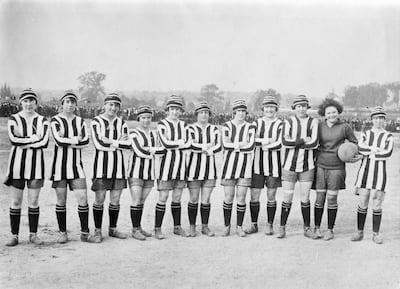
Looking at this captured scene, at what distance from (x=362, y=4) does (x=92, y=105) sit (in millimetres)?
3886

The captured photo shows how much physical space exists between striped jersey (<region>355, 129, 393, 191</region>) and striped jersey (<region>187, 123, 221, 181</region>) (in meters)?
1.71

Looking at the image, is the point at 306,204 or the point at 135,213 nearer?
the point at 135,213

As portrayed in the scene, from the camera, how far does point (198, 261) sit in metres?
4.02

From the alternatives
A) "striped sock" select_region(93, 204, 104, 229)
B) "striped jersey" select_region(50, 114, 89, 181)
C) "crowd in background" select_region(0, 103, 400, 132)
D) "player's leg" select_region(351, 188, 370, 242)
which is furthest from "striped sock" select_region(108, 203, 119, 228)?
"player's leg" select_region(351, 188, 370, 242)

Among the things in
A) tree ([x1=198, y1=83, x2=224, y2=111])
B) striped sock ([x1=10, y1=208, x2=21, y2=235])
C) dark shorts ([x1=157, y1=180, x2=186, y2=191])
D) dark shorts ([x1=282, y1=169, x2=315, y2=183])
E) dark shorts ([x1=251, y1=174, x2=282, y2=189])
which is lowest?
striped sock ([x1=10, y1=208, x2=21, y2=235])

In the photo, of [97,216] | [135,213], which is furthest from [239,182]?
[97,216]

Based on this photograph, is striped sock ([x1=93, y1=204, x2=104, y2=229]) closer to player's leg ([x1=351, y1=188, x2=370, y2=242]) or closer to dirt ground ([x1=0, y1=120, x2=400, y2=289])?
dirt ground ([x1=0, y1=120, x2=400, y2=289])

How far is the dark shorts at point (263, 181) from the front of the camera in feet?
16.1

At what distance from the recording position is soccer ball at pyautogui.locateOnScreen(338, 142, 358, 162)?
461 centimetres

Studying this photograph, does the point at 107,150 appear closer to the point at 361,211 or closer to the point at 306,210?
the point at 306,210

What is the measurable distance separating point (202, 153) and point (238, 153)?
44cm

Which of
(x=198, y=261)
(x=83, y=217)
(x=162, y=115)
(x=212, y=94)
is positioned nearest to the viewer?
(x=198, y=261)

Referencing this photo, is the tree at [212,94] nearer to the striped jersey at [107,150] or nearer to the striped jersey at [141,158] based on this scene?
the striped jersey at [141,158]

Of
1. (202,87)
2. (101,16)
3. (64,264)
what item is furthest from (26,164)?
(202,87)
